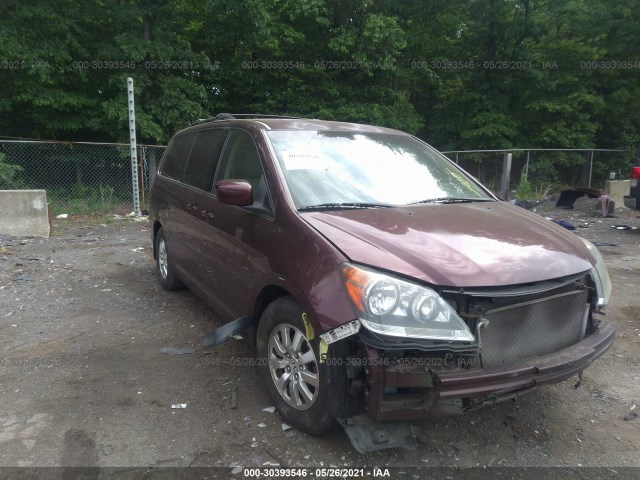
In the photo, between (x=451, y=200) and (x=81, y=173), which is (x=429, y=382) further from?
(x=81, y=173)

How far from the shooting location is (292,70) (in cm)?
1764

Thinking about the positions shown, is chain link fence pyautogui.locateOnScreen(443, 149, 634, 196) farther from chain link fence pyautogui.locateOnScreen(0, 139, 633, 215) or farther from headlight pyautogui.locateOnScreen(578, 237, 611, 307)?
headlight pyautogui.locateOnScreen(578, 237, 611, 307)

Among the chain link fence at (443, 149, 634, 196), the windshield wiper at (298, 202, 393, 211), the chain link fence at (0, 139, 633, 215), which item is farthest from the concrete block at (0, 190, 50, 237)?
the chain link fence at (443, 149, 634, 196)

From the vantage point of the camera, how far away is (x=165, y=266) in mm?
5488

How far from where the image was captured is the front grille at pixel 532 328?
94.4 inches

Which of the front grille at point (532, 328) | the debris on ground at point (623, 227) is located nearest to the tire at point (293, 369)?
the front grille at point (532, 328)

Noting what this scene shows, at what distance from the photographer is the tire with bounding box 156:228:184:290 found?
5318mm

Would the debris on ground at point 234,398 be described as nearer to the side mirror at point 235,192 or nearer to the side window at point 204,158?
the side mirror at point 235,192

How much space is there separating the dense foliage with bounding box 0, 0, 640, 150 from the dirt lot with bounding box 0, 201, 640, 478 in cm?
1033

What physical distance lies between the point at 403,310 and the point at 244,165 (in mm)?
1916

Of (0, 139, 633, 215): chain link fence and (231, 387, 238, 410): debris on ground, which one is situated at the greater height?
(0, 139, 633, 215): chain link fence

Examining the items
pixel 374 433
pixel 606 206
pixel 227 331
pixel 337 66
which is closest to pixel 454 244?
pixel 374 433

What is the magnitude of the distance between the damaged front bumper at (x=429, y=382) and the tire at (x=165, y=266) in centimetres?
348

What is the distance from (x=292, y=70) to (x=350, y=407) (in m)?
16.9
